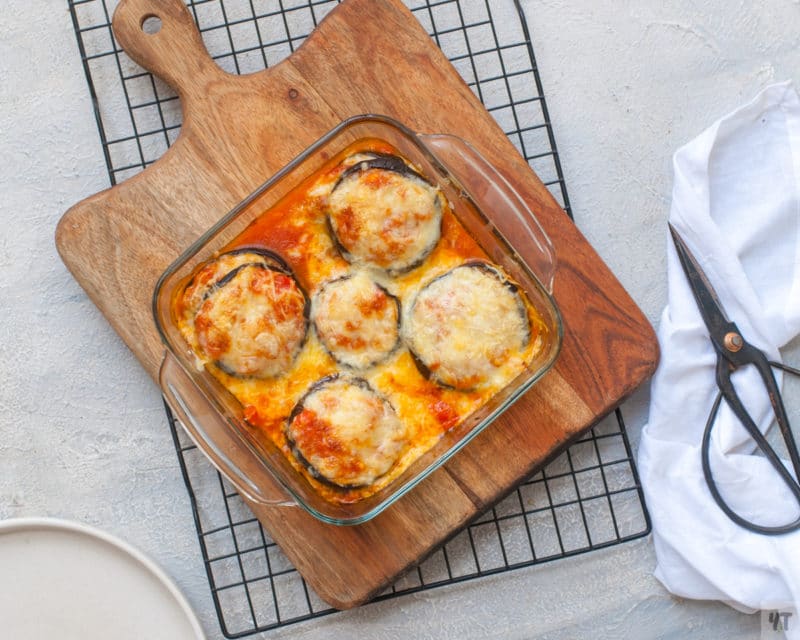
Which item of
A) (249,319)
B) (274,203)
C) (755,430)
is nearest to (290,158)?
(274,203)

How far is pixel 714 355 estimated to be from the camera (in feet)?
6.89

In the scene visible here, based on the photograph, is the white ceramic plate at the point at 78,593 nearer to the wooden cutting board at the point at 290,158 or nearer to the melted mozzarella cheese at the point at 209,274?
the wooden cutting board at the point at 290,158

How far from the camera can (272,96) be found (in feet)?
6.69

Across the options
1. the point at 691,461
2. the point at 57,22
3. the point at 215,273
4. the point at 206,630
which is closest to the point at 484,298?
the point at 215,273

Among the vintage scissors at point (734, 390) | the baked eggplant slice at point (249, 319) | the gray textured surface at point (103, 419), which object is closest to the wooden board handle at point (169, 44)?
the gray textured surface at point (103, 419)

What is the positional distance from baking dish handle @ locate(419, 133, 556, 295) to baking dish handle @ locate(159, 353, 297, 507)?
761 mm

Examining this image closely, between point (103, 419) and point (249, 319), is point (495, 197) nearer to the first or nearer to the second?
point (249, 319)

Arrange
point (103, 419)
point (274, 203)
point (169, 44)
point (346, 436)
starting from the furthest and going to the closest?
point (103, 419)
point (169, 44)
point (274, 203)
point (346, 436)

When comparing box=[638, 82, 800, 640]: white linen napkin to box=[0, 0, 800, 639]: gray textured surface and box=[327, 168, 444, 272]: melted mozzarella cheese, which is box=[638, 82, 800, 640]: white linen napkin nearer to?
box=[0, 0, 800, 639]: gray textured surface

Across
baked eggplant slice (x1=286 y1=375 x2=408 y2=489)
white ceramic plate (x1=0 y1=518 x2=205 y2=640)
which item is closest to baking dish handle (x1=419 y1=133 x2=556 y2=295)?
baked eggplant slice (x1=286 y1=375 x2=408 y2=489)

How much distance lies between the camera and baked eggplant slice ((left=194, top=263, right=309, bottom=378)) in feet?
5.96

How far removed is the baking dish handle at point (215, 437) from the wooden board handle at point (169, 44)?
0.66 meters

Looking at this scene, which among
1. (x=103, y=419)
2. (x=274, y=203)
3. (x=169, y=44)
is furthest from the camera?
(x=103, y=419)

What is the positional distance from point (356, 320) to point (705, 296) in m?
0.86
